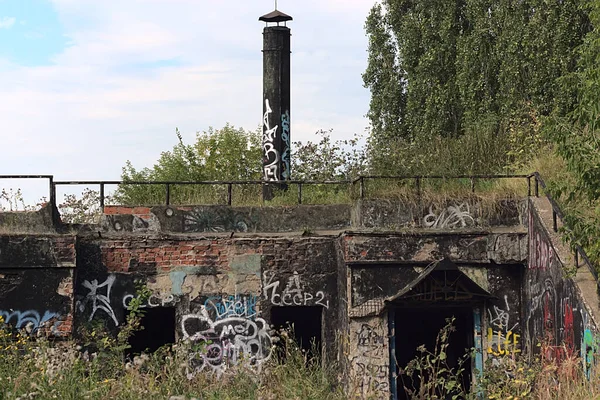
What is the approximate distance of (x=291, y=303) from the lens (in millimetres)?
13648

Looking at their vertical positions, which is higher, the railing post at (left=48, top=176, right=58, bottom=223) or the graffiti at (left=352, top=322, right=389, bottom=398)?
the railing post at (left=48, top=176, right=58, bottom=223)

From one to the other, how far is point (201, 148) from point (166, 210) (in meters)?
11.4

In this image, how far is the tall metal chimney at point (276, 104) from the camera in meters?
17.5

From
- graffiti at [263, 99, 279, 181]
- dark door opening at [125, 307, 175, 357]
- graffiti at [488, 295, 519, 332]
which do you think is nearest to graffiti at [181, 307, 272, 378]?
dark door opening at [125, 307, 175, 357]

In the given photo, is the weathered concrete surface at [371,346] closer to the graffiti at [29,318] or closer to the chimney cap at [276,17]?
the graffiti at [29,318]

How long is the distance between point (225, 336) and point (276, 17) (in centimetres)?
764

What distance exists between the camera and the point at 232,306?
13586mm

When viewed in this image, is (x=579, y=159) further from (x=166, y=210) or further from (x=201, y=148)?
(x=201, y=148)

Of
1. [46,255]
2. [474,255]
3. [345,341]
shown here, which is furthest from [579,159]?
[46,255]

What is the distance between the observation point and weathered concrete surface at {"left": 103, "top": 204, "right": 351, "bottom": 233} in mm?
13953

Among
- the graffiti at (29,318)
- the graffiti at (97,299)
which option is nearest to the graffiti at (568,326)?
the graffiti at (97,299)

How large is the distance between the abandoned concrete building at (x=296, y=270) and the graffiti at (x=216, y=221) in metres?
0.02

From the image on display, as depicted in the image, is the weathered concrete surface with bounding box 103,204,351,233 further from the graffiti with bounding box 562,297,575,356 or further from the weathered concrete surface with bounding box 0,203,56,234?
the graffiti with bounding box 562,297,575,356

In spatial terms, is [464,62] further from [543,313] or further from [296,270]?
[543,313]
